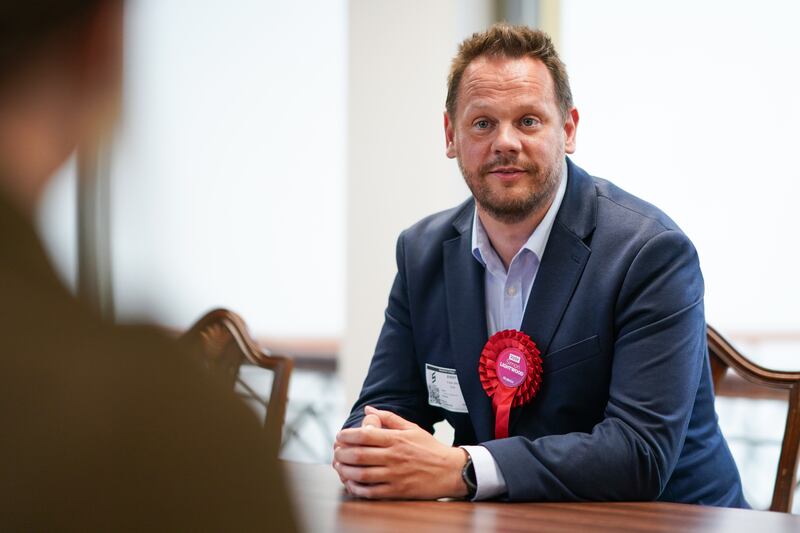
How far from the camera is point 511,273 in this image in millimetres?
2018

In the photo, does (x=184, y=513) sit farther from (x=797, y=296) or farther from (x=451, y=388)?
(x=797, y=296)

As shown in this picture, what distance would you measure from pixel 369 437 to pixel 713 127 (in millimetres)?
2477

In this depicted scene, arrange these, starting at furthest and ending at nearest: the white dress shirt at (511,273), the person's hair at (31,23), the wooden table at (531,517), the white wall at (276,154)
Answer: the white wall at (276,154) → the white dress shirt at (511,273) → the wooden table at (531,517) → the person's hair at (31,23)

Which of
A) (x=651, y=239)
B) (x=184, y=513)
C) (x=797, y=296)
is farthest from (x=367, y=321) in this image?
(x=184, y=513)

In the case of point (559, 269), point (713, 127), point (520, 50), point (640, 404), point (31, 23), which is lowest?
point (640, 404)

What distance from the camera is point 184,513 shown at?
34 centimetres

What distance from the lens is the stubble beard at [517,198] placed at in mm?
2025

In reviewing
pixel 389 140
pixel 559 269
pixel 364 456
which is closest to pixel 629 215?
pixel 559 269

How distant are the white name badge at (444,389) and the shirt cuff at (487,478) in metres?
0.44

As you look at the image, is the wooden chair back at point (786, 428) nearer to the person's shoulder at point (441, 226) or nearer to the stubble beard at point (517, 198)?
the stubble beard at point (517, 198)

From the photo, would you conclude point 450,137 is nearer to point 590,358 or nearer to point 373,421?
point 590,358

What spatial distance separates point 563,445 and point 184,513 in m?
1.28

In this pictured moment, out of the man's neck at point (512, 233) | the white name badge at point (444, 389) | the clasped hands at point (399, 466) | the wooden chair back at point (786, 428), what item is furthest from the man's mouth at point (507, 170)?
the clasped hands at point (399, 466)

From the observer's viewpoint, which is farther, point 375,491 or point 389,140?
point 389,140
